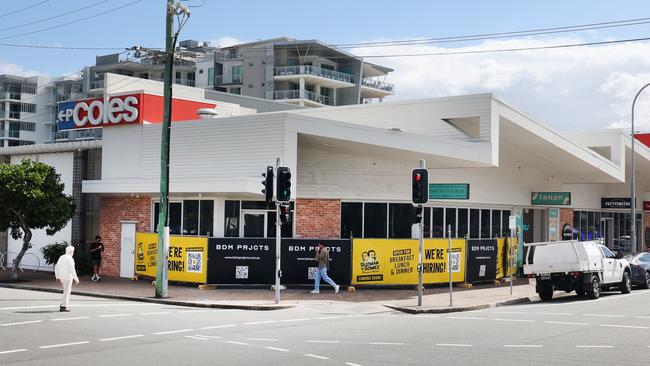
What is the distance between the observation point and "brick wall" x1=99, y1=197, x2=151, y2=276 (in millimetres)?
29141

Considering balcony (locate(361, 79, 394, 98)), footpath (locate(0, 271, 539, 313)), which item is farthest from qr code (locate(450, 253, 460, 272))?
balcony (locate(361, 79, 394, 98))

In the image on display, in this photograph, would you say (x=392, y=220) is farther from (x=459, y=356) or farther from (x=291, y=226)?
(x=459, y=356)

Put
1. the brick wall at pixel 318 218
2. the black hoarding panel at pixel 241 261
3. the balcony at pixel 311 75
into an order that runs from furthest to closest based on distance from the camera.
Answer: the balcony at pixel 311 75 < the brick wall at pixel 318 218 < the black hoarding panel at pixel 241 261

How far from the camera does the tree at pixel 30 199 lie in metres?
27.0

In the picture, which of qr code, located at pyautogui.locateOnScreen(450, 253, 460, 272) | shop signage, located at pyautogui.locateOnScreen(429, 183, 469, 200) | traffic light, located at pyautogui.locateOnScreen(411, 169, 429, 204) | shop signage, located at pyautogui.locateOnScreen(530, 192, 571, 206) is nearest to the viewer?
traffic light, located at pyautogui.locateOnScreen(411, 169, 429, 204)

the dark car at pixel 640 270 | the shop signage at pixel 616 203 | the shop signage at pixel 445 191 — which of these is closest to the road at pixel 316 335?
the dark car at pixel 640 270

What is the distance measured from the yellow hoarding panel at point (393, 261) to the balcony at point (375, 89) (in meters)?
69.7

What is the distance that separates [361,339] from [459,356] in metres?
2.51

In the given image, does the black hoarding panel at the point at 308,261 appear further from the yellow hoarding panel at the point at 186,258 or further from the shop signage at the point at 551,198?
the shop signage at the point at 551,198

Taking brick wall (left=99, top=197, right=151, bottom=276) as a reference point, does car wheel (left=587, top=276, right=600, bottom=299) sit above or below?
below

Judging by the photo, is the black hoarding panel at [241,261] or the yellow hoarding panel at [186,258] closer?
the black hoarding panel at [241,261]

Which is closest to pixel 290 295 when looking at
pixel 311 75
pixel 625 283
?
pixel 625 283

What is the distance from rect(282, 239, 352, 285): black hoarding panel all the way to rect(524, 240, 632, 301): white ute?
5.91 m

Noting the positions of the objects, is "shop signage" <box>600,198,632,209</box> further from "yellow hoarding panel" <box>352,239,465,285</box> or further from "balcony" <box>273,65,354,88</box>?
"balcony" <box>273,65,354,88</box>
